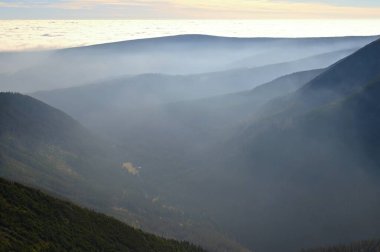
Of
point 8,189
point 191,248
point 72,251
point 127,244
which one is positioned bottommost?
point 191,248

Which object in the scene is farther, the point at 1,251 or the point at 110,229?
the point at 110,229

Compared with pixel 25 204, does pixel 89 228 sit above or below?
below

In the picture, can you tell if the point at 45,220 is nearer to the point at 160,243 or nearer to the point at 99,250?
the point at 99,250

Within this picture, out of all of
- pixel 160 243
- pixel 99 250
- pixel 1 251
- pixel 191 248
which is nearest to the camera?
pixel 1 251

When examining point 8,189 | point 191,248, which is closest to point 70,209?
point 8,189

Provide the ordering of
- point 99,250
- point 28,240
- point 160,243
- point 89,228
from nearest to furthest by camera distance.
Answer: point 28,240, point 99,250, point 89,228, point 160,243

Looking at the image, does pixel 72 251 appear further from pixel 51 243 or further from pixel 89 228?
pixel 89 228
